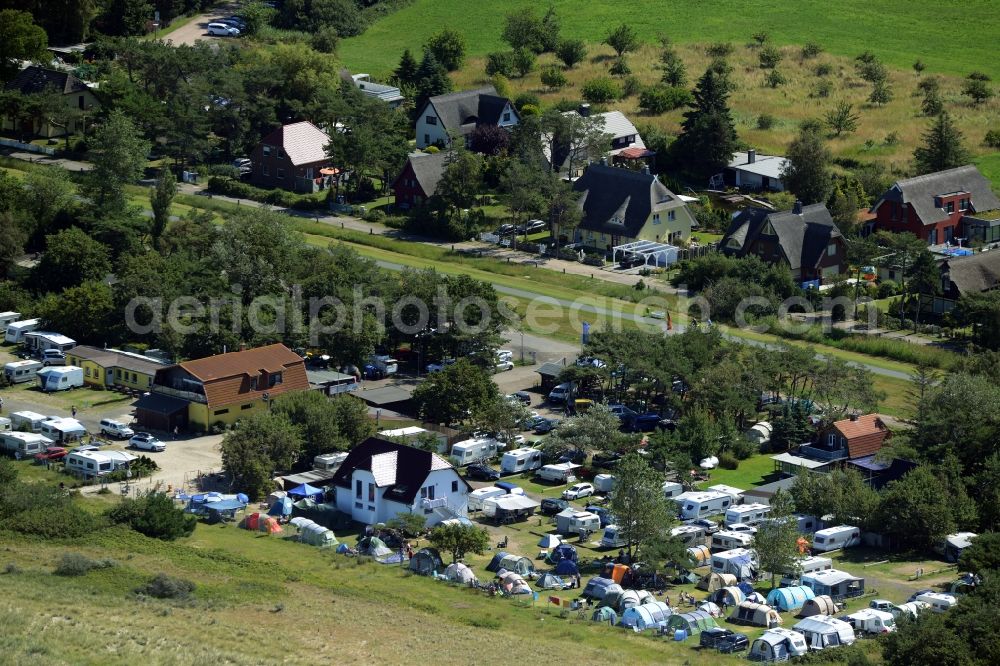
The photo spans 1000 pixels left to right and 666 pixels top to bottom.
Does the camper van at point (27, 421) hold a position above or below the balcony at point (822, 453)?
below

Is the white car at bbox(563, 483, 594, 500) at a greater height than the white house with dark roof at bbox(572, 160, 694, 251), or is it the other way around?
the white house with dark roof at bbox(572, 160, 694, 251)

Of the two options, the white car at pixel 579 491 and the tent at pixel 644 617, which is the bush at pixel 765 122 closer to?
the white car at pixel 579 491

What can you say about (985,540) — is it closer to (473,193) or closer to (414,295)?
(414,295)

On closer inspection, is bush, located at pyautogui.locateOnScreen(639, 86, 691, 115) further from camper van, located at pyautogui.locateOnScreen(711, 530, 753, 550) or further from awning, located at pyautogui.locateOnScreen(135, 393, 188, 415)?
camper van, located at pyautogui.locateOnScreen(711, 530, 753, 550)

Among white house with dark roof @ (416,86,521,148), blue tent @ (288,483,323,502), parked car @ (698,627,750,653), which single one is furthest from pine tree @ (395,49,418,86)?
parked car @ (698,627,750,653)

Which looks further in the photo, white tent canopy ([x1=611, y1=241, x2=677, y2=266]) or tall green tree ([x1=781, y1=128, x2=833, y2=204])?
tall green tree ([x1=781, y1=128, x2=833, y2=204])

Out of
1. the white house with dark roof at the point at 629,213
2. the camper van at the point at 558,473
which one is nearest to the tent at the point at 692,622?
the camper van at the point at 558,473

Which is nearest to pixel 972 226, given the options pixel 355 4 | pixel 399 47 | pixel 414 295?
pixel 414 295
